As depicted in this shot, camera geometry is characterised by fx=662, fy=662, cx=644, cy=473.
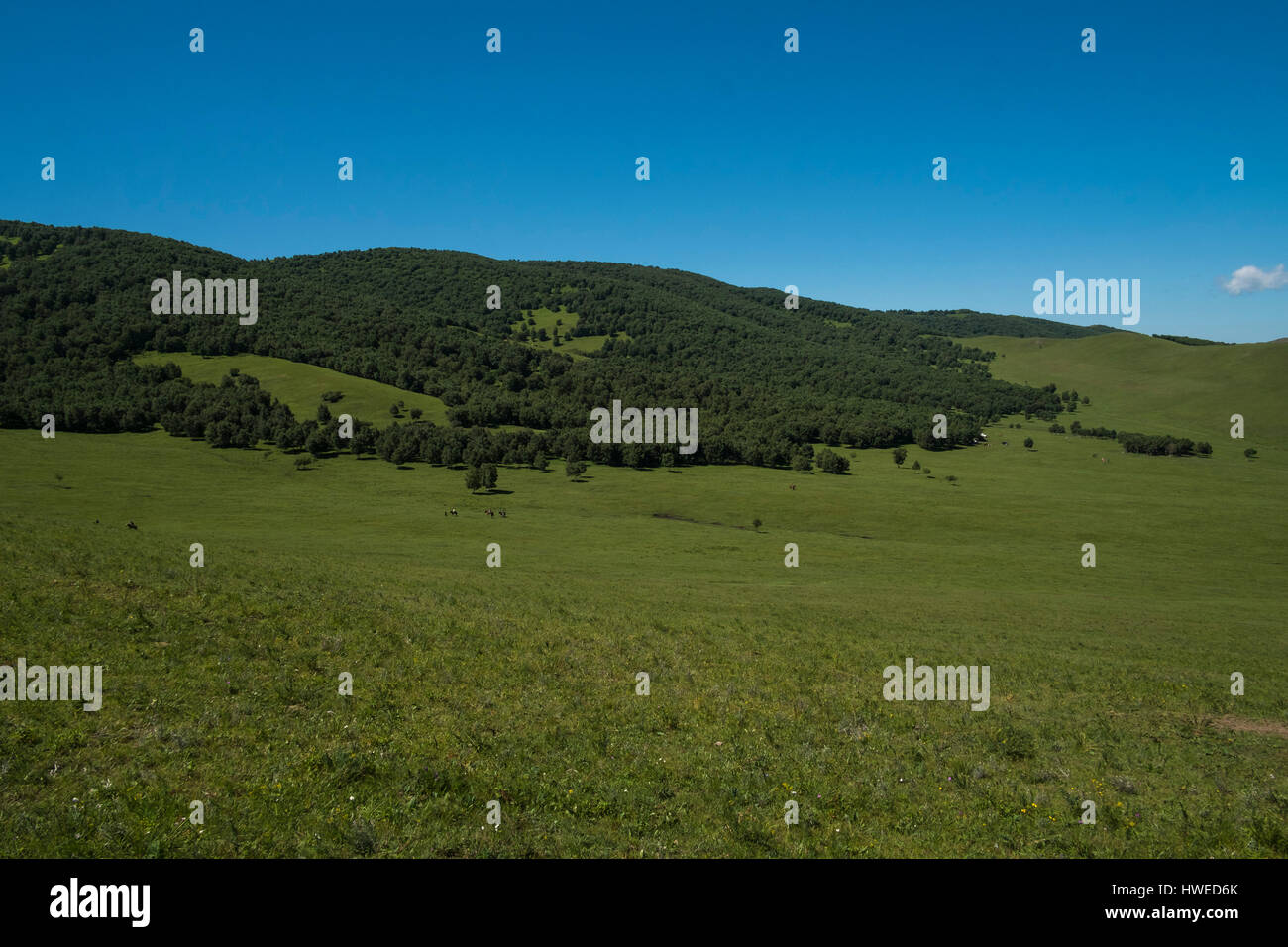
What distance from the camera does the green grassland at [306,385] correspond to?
144 meters

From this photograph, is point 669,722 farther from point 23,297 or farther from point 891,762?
point 23,297

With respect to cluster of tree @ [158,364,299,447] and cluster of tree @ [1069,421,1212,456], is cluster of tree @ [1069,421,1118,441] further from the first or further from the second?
cluster of tree @ [158,364,299,447]

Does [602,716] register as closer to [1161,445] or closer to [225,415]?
[225,415]

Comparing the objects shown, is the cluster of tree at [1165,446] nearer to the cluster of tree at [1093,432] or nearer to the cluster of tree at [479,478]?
the cluster of tree at [1093,432]

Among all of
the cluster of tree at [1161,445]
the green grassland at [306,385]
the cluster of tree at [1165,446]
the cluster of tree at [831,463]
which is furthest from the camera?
the cluster of tree at [1161,445]

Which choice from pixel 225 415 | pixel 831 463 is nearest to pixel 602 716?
pixel 831 463

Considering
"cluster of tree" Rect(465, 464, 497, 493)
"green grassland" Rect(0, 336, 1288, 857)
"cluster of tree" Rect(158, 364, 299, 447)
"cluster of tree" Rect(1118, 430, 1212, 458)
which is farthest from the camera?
"cluster of tree" Rect(1118, 430, 1212, 458)

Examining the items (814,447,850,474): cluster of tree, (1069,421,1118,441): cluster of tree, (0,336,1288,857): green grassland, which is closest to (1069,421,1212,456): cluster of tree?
(1069,421,1118,441): cluster of tree

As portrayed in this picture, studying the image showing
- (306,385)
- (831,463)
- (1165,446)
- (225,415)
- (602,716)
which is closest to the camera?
(602,716)

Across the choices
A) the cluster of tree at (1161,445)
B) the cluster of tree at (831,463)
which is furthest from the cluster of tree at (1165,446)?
the cluster of tree at (831,463)

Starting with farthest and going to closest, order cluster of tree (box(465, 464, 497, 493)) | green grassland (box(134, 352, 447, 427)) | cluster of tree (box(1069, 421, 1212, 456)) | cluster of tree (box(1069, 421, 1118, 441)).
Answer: cluster of tree (box(1069, 421, 1118, 441)) → cluster of tree (box(1069, 421, 1212, 456)) → green grassland (box(134, 352, 447, 427)) → cluster of tree (box(465, 464, 497, 493))

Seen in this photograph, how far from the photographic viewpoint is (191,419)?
12481cm

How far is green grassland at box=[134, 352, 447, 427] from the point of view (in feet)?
474

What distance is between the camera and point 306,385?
15425 cm
